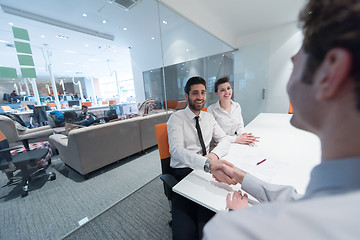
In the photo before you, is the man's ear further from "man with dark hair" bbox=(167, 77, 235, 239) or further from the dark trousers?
the dark trousers

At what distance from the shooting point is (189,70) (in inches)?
159

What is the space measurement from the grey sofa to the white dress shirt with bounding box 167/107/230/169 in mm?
1574

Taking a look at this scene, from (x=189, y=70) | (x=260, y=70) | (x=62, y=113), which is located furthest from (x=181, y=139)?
(x=62, y=113)

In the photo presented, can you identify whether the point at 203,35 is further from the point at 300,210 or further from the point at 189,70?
the point at 300,210

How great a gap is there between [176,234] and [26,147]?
2.63m

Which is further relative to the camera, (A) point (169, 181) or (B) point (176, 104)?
(B) point (176, 104)

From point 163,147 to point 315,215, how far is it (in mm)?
1203

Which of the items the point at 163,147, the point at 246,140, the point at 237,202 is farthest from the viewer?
the point at 246,140

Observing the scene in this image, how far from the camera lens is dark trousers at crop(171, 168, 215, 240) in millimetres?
981

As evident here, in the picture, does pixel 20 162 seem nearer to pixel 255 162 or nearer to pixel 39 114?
pixel 39 114

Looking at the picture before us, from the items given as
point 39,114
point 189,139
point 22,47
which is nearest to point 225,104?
point 189,139

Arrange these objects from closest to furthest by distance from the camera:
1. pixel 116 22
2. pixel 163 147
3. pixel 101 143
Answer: pixel 163 147
pixel 101 143
pixel 116 22

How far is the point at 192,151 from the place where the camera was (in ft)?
4.51

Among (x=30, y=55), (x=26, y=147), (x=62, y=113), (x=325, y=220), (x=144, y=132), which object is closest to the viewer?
(x=325, y=220)
